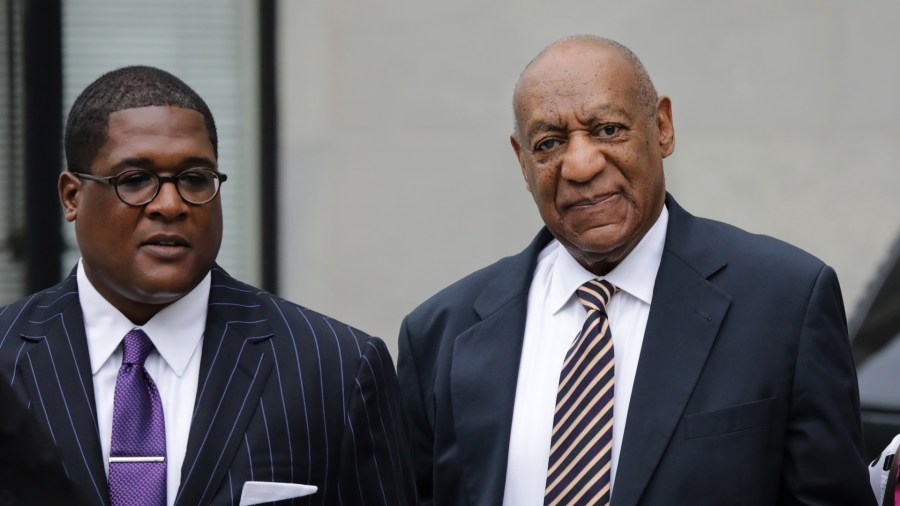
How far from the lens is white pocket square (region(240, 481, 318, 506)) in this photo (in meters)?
3.20

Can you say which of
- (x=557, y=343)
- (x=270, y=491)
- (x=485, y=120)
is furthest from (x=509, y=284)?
(x=485, y=120)

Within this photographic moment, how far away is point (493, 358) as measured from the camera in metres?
3.67

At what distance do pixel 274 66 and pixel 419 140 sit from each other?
2.62ft

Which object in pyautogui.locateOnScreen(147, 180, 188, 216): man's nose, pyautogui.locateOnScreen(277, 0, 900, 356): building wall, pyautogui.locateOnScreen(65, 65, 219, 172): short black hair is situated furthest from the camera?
pyautogui.locateOnScreen(277, 0, 900, 356): building wall

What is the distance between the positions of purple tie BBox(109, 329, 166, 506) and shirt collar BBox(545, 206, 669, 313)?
3.44ft

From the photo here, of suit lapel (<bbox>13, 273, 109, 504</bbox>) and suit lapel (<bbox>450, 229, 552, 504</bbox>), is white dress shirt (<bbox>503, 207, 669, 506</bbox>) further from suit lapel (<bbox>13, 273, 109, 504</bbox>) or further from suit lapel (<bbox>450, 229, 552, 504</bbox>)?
suit lapel (<bbox>13, 273, 109, 504</bbox>)

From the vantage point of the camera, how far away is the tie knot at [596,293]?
3591 millimetres

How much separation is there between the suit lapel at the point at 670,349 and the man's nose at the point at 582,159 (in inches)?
12.3

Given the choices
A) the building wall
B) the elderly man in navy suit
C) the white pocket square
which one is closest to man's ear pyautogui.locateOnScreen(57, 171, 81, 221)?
the white pocket square

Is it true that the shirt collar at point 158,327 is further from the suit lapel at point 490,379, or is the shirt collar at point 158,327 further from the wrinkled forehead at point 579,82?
the wrinkled forehead at point 579,82

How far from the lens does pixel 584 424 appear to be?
3.44 m

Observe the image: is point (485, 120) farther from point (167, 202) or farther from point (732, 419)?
point (167, 202)

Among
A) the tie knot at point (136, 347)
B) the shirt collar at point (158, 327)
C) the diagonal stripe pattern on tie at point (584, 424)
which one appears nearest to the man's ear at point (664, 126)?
the diagonal stripe pattern on tie at point (584, 424)

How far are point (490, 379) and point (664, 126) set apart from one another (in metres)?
0.77
